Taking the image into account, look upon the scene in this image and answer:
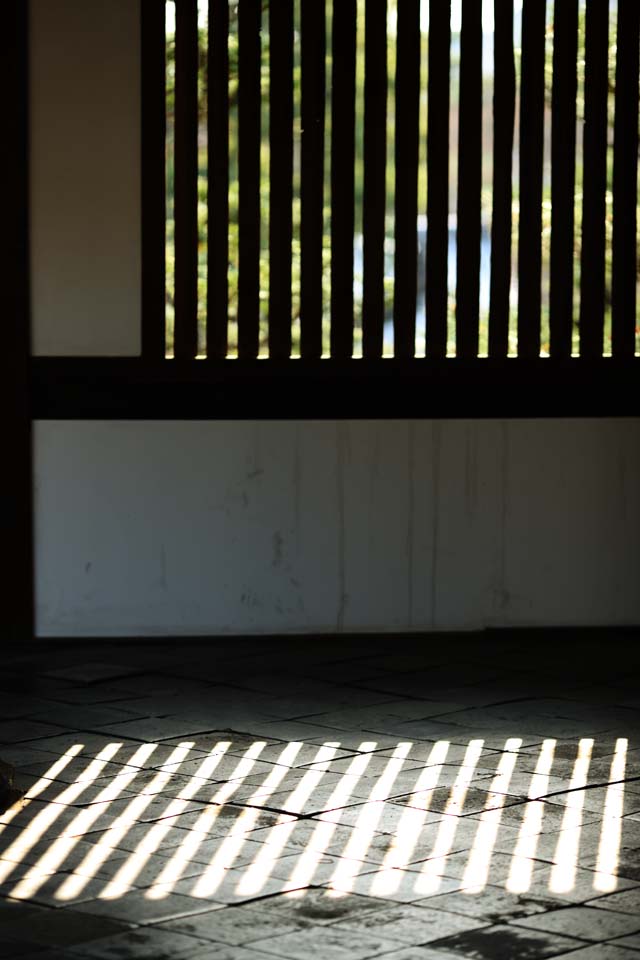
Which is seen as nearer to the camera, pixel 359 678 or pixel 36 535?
pixel 359 678

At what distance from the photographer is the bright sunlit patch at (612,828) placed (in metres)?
5.22

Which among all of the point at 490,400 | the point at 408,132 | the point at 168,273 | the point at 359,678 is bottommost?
the point at 359,678

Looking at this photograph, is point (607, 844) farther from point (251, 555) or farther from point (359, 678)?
point (251, 555)

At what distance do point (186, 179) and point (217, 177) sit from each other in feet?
0.63

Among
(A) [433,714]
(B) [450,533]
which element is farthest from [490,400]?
(A) [433,714]

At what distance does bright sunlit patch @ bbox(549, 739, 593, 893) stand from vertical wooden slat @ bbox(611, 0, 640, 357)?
380cm

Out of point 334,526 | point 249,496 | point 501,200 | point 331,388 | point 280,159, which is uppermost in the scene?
point 280,159

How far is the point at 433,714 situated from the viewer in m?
7.82

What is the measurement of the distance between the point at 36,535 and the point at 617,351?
3666 millimetres

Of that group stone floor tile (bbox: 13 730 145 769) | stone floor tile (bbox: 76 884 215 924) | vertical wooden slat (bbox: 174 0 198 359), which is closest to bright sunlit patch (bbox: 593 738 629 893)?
stone floor tile (bbox: 76 884 215 924)

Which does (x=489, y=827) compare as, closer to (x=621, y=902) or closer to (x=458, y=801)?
(x=458, y=801)

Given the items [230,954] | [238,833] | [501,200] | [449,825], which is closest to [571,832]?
[449,825]

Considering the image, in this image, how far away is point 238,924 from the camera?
188 inches

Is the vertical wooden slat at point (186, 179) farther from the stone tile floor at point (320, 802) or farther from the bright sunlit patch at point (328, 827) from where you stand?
the bright sunlit patch at point (328, 827)
